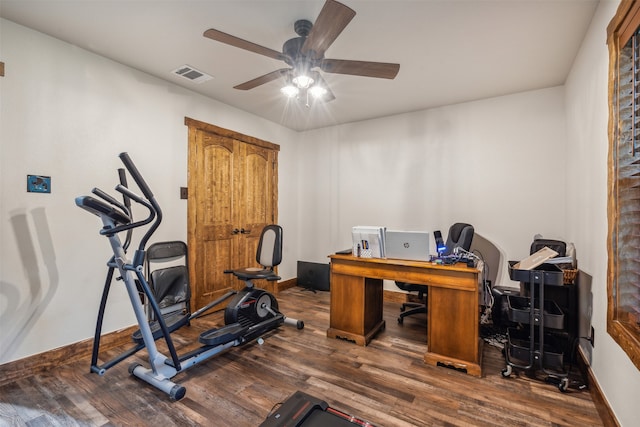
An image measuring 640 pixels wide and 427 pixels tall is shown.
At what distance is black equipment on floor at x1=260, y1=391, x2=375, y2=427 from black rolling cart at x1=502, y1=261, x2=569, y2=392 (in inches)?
58.1

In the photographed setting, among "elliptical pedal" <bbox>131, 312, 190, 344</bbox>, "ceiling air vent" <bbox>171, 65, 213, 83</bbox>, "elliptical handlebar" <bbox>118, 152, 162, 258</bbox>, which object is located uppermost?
"ceiling air vent" <bbox>171, 65, 213, 83</bbox>

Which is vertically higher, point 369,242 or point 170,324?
point 369,242

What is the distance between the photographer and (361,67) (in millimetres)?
2186

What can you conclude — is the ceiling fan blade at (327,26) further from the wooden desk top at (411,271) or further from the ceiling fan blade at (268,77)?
the wooden desk top at (411,271)

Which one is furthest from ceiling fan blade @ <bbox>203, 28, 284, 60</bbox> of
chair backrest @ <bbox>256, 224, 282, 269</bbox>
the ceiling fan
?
chair backrest @ <bbox>256, 224, 282, 269</bbox>

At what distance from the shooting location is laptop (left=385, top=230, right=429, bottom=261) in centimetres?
256

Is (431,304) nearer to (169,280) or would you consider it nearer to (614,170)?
(614,170)

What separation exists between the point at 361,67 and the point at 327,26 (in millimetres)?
545

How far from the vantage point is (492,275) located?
3.54 m

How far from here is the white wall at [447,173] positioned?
329 cm

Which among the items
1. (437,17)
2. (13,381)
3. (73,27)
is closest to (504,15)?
(437,17)

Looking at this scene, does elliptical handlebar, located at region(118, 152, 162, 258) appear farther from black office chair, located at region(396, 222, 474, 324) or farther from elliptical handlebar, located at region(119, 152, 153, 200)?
black office chair, located at region(396, 222, 474, 324)

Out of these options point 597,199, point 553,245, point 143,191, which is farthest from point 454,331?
point 143,191

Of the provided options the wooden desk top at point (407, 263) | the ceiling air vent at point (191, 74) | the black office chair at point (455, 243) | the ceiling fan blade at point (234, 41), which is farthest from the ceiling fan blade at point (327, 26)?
the black office chair at point (455, 243)
